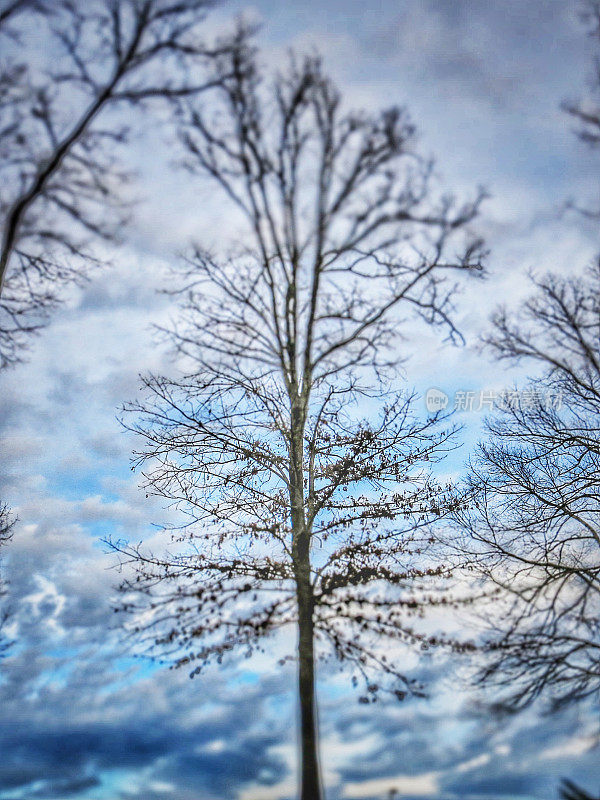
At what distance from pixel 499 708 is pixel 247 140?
10.1m

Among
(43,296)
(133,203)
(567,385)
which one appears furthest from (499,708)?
(43,296)

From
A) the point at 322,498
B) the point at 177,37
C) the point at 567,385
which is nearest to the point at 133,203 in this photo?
the point at 177,37

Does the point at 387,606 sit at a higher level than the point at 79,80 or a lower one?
lower

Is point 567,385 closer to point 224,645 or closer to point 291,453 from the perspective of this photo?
point 291,453

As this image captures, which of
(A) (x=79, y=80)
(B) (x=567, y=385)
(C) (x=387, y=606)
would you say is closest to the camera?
(A) (x=79, y=80)

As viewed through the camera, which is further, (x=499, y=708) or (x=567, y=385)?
(x=567, y=385)

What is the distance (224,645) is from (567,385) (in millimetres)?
8710

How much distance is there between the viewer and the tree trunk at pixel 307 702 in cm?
728

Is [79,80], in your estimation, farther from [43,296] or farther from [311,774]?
[311,774]

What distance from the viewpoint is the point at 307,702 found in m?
7.76

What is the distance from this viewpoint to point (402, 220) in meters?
8.88

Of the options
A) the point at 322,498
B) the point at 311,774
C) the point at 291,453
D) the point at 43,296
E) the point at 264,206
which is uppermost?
the point at 264,206

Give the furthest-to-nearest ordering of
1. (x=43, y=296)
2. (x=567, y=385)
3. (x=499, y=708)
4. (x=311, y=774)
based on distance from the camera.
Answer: (x=567, y=385), (x=43, y=296), (x=499, y=708), (x=311, y=774)

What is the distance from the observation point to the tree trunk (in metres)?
7.28
